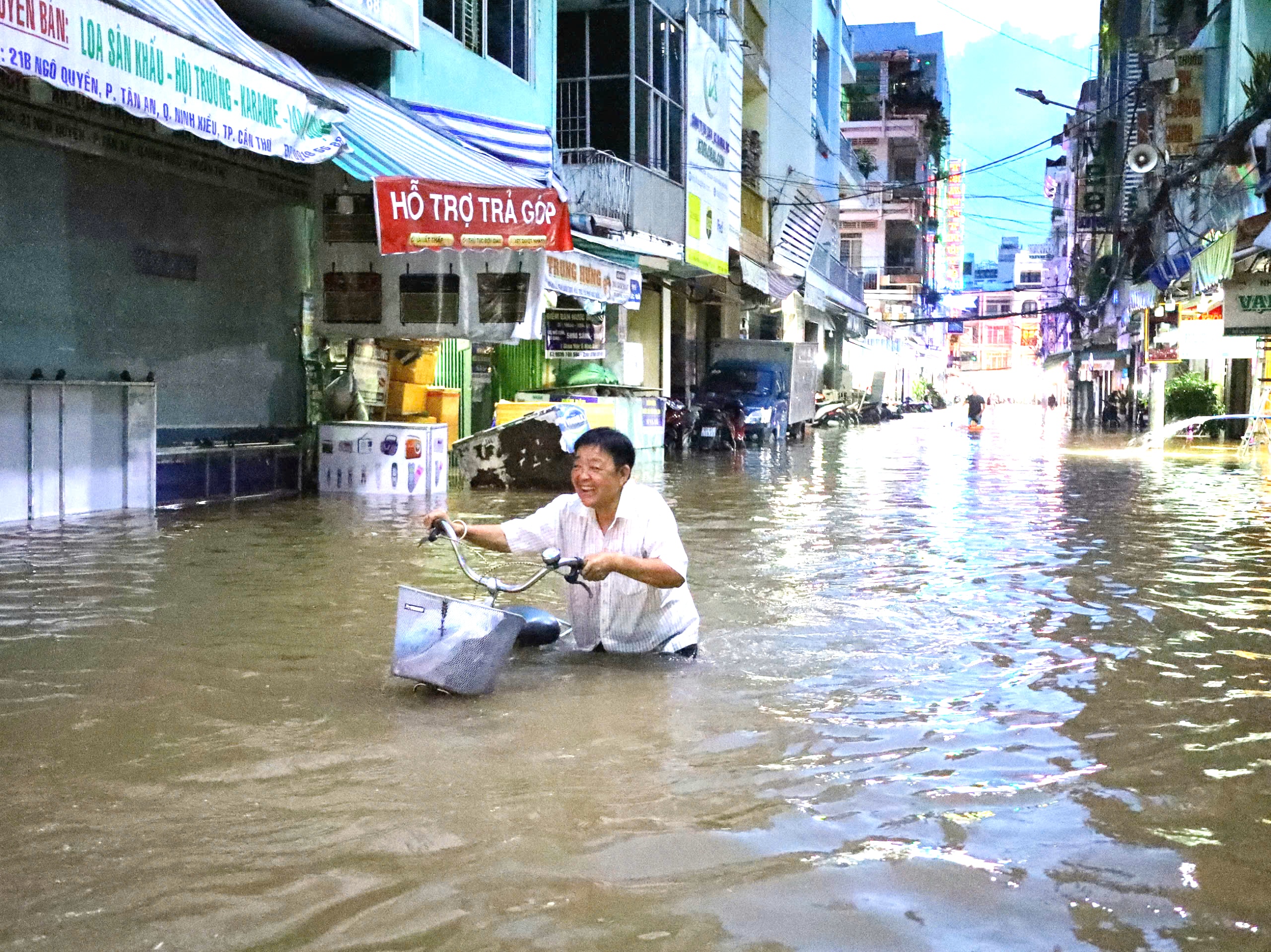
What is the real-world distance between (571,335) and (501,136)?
16.2 feet

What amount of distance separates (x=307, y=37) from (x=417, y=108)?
61.6 inches

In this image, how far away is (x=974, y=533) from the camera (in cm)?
1143

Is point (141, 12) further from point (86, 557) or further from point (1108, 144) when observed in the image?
point (1108, 144)

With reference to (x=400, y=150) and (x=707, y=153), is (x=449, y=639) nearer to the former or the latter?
(x=400, y=150)

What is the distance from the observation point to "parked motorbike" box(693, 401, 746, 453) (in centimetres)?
2745

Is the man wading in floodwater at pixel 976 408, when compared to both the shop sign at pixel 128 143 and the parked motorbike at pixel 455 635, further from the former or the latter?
the parked motorbike at pixel 455 635

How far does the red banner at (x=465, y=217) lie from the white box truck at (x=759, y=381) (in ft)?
60.0

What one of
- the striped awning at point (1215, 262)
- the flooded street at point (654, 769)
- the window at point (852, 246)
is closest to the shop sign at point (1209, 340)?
the striped awning at point (1215, 262)

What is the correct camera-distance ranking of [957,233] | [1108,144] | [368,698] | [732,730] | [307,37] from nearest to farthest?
[732,730] < [368,698] < [307,37] < [1108,144] < [957,233]

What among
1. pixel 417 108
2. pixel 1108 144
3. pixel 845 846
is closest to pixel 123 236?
pixel 417 108

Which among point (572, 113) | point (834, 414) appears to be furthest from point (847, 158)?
point (572, 113)

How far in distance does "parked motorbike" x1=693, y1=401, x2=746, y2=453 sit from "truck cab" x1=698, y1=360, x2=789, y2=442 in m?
3.01

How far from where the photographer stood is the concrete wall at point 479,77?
51.5 ft

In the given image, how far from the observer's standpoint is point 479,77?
58.0 ft
